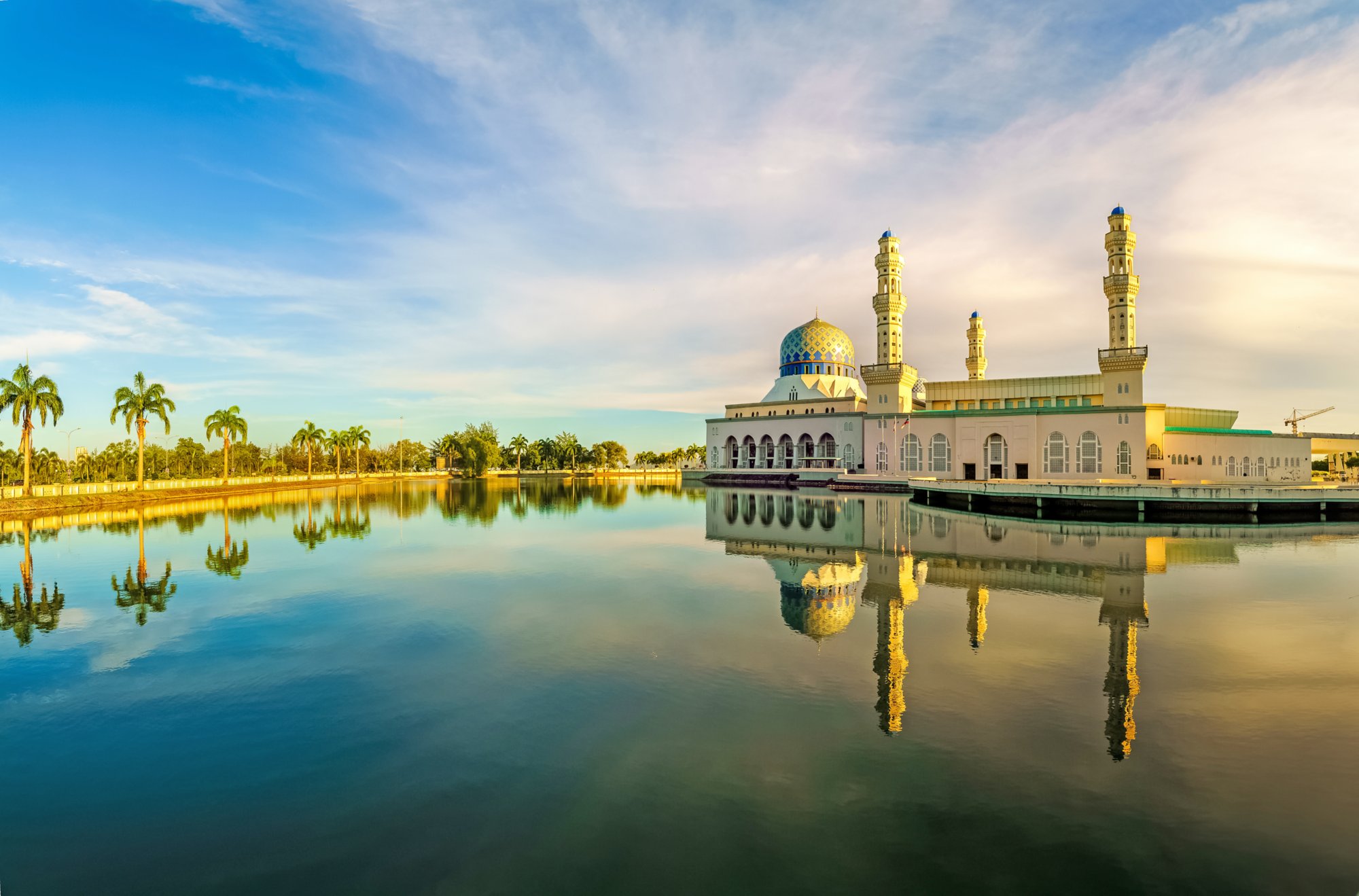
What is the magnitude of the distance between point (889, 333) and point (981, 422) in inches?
482

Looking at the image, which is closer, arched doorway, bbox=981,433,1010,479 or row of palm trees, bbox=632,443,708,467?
arched doorway, bbox=981,433,1010,479

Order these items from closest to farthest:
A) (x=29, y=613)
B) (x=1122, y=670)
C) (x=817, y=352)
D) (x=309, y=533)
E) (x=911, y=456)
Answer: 1. (x=1122, y=670)
2. (x=29, y=613)
3. (x=309, y=533)
4. (x=911, y=456)
5. (x=817, y=352)

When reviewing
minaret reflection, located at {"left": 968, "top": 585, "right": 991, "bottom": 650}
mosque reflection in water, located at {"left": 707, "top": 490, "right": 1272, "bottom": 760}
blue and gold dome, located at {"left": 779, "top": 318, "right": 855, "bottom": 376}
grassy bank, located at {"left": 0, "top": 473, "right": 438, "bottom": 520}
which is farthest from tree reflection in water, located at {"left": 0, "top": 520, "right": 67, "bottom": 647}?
blue and gold dome, located at {"left": 779, "top": 318, "right": 855, "bottom": 376}

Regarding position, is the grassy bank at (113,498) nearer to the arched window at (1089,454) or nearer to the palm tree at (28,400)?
the palm tree at (28,400)

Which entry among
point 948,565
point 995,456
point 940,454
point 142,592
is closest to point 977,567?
point 948,565

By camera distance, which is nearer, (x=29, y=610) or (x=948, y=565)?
(x=29, y=610)

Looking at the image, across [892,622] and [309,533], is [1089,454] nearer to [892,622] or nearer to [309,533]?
[892,622]

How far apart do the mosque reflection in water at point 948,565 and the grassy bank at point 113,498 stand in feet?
130

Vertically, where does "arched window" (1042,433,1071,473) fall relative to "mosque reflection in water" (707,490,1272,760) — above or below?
above

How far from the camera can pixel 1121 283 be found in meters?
55.8

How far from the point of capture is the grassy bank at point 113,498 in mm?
40031

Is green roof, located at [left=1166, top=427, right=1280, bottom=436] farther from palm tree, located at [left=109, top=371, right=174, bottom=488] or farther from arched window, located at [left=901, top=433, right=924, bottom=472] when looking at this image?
palm tree, located at [left=109, top=371, right=174, bottom=488]

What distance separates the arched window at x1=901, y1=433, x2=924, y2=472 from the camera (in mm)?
67000

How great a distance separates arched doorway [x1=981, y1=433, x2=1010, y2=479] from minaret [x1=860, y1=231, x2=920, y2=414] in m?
9.21
